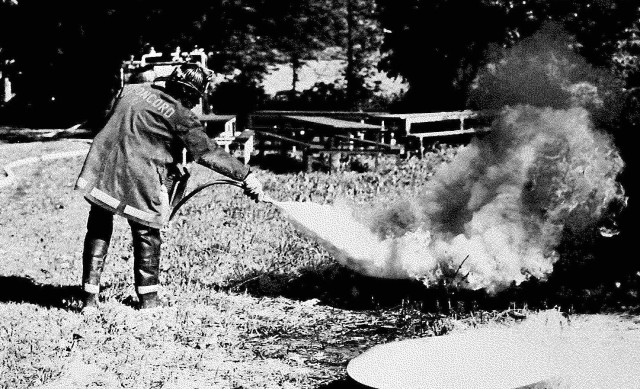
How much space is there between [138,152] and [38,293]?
1600 millimetres

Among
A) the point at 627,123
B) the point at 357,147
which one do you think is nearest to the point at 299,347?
the point at 627,123

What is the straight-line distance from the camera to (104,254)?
622cm

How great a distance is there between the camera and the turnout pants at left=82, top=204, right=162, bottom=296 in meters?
6.12

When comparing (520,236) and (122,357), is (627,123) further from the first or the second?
(122,357)

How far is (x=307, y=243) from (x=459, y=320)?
270 centimetres

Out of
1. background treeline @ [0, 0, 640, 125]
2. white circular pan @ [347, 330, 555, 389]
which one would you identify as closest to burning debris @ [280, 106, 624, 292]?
white circular pan @ [347, 330, 555, 389]

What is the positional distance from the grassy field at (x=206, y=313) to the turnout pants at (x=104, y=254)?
209mm

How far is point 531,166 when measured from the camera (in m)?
6.11

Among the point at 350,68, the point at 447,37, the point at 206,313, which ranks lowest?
the point at 206,313

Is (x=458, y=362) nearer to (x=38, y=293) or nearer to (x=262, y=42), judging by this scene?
(x=38, y=293)

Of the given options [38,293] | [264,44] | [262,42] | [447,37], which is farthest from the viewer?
[264,44]

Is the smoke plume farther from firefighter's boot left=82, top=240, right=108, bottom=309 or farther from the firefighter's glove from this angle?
firefighter's boot left=82, top=240, right=108, bottom=309

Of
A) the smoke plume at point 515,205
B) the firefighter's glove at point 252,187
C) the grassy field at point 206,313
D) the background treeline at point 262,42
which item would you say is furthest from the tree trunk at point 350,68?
the firefighter's glove at point 252,187

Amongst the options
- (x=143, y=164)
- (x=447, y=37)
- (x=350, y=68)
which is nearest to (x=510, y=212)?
(x=143, y=164)
